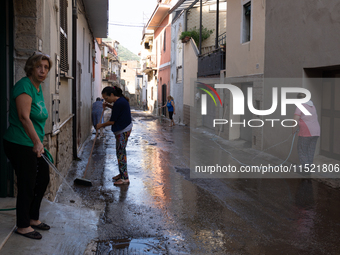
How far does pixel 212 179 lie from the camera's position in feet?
23.9

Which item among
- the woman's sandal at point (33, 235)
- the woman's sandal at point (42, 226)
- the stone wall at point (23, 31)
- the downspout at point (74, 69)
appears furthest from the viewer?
the downspout at point (74, 69)

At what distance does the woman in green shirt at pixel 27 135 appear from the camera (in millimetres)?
3381

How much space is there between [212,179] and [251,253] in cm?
352

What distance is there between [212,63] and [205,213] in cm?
1141

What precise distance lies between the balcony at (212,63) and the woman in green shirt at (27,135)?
1157 centimetres

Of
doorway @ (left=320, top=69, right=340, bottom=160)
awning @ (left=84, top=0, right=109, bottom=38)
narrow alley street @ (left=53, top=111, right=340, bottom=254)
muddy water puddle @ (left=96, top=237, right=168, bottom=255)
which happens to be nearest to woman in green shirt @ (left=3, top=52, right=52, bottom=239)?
muddy water puddle @ (left=96, top=237, right=168, bottom=255)

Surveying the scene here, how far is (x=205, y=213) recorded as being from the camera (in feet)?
16.7

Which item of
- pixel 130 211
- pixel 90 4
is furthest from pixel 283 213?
pixel 90 4

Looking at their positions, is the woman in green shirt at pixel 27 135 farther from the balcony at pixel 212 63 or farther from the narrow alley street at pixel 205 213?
the balcony at pixel 212 63

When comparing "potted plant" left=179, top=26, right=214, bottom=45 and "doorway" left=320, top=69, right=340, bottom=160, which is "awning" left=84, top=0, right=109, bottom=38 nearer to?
"potted plant" left=179, top=26, right=214, bottom=45

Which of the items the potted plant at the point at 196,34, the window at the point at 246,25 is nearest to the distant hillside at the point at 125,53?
the potted plant at the point at 196,34

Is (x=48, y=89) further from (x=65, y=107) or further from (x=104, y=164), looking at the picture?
(x=104, y=164)

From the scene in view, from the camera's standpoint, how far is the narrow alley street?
13.0 feet

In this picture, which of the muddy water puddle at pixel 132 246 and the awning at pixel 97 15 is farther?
the awning at pixel 97 15
